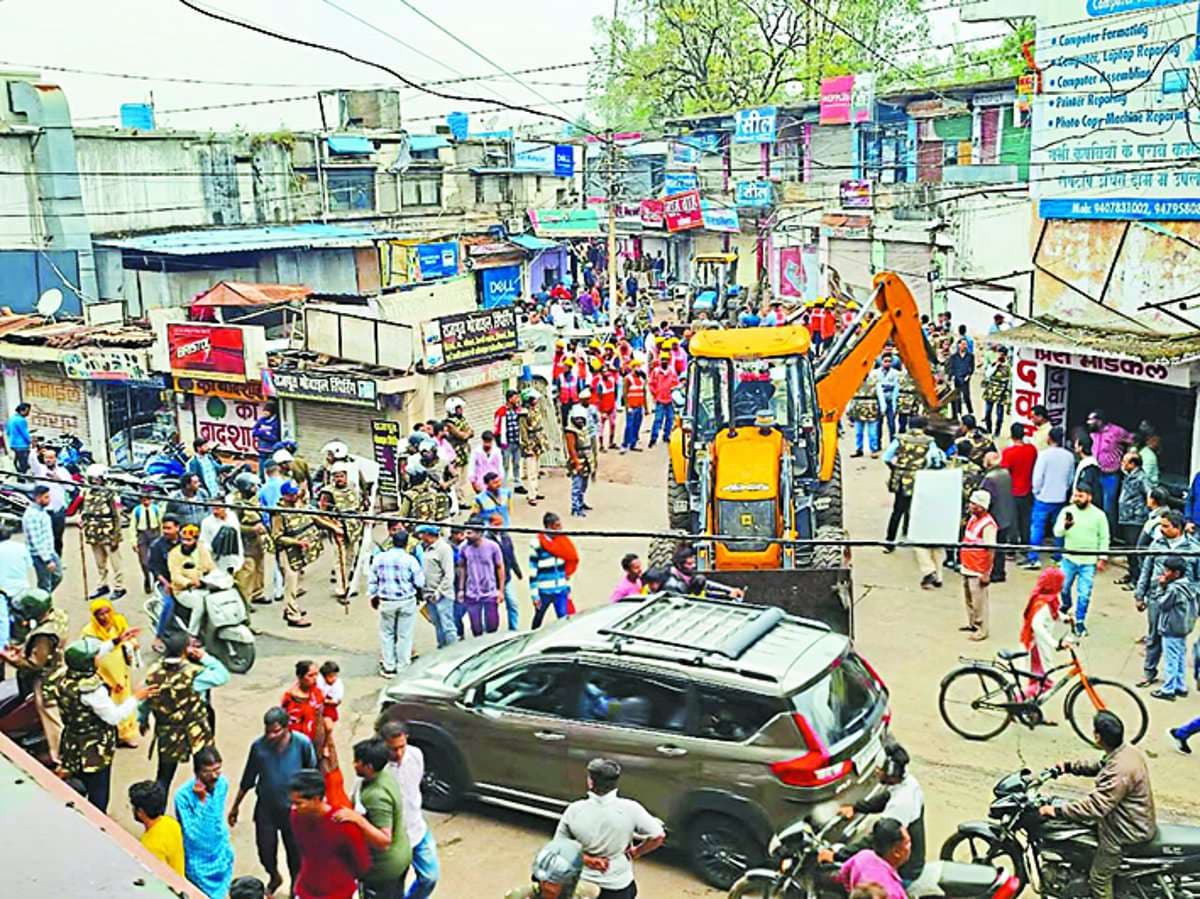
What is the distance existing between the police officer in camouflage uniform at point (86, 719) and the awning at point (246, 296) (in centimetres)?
1471

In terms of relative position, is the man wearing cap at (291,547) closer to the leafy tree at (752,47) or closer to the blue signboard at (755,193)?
the blue signboard at (755,193)

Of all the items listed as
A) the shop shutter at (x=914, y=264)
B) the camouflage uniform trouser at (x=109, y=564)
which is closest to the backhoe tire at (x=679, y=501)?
the camouflage uniform trouser at (x=109, y=564)

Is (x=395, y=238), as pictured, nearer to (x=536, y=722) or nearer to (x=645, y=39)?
(x=645, y=39)

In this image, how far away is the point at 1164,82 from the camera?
51.7 ft

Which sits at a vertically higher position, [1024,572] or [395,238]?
[395,238]

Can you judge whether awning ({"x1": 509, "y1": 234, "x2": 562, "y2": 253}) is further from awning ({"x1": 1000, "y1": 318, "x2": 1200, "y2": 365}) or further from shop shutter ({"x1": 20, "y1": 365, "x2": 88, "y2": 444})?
awning ({"x1": 1000, "y1": 318, "x2": 1200, "y2": 365})

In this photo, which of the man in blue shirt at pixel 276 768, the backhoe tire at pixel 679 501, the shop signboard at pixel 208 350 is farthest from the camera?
the shop signboard at pixel 208 350

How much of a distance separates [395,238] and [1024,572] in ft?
80.3

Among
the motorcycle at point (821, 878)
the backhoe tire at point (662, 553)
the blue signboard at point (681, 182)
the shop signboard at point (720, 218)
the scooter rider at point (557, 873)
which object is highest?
the blue signboard at point (681, 182)

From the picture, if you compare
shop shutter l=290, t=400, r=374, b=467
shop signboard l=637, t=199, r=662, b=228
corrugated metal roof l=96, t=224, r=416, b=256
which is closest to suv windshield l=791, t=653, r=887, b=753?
shop shutter l=290, t=400, r=374, b=467

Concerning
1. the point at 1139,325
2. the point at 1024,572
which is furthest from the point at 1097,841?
the point at 1139,325

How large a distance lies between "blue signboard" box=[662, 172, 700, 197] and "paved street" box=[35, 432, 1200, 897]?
25625 mm

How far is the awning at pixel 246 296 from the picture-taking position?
2280cm

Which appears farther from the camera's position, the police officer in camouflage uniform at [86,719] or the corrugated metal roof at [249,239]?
the corrugated metal roof at [249,239]
